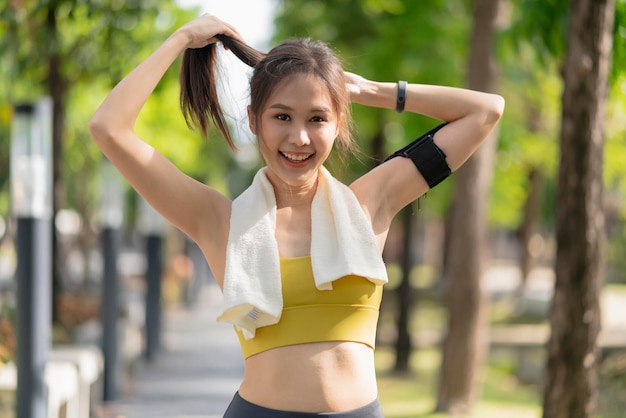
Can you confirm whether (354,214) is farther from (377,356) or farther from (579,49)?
(377,356)

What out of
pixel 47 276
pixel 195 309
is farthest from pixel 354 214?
pixel 195 309

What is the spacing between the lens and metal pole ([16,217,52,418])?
6223 mm

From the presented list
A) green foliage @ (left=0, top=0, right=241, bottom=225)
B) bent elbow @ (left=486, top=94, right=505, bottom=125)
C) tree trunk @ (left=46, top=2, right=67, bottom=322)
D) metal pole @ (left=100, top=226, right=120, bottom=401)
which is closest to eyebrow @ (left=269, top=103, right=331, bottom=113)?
bent elbow @ (left=486, top=94, right=505, bottom=125)

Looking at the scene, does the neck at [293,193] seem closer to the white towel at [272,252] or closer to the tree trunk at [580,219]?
the white towel at [272,252]

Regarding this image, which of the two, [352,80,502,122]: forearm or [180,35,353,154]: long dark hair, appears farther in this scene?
[352,80,502,122]: forearm

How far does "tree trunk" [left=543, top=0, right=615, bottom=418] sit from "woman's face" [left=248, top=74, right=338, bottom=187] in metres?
3.35

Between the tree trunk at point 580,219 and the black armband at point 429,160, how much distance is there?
3114mm

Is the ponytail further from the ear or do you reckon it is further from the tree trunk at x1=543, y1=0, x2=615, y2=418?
the tree trunk at x1=543, y1=0, x2=615, y2=418

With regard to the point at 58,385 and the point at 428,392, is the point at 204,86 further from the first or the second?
the point at 428,392

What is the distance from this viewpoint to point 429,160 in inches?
104

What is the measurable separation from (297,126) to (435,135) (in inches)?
16.9

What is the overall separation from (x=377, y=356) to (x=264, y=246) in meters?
15.4

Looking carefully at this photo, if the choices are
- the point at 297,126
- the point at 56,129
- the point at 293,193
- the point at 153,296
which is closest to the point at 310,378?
the point at 293,193

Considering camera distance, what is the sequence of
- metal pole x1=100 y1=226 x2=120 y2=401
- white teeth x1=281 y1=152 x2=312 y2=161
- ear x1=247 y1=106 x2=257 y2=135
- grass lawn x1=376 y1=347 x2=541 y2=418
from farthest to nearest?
grass lawn x1=376 y1=347 x2=541 y2=418, metal pole x1=100 y1=226 x2=120 y2=401, ear x1=247 y1=106 x2=257 y2=135, white teeth x1=281 y1=152 x2=312 y2=161
